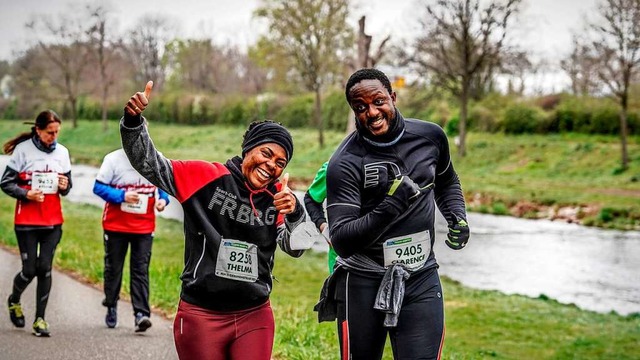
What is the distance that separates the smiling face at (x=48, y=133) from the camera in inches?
277

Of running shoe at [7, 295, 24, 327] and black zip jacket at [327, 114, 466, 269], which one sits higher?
black zip jacket at [327, 114, 466, 269]

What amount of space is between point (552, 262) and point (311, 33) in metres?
25.6

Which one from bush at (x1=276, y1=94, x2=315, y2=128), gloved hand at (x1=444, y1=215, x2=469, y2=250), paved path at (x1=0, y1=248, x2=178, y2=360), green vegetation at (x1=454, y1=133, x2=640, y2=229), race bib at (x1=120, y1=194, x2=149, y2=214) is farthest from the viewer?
bush at (x1=276, y1=94, x2=315, y2=128)

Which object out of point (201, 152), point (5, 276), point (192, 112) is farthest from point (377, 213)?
point (192, 112)

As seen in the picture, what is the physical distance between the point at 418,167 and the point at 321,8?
1441 inches

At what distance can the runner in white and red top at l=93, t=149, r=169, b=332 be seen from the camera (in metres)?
7.24

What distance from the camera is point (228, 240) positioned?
390 centimetres

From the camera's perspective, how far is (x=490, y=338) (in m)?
9.32

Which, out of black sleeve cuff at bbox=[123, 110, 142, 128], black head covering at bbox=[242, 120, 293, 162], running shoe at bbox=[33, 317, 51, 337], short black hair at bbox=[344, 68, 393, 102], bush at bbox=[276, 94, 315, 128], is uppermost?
bush at bbox=[276, 94, 315, 128]

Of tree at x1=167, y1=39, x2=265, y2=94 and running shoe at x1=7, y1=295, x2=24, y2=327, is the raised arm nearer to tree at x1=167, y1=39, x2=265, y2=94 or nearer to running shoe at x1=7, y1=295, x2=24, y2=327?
running shoe at x1=7, y1=295, x2=24, y2=327

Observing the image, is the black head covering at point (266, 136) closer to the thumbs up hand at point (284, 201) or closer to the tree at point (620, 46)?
the thumbs up hand at point (284, 201)

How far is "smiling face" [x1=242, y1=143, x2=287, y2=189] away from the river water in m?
7.34

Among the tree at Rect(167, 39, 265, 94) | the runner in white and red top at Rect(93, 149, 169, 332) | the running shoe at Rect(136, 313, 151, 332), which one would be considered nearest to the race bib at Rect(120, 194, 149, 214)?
the runner in white and red top at Rect(93, 149, 169, 332)

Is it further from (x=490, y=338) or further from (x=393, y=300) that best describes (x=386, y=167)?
(x=490, y=338)
